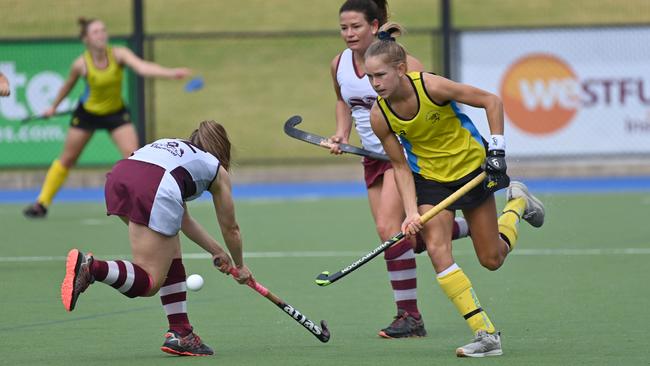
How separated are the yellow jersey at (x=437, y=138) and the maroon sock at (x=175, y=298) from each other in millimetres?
1182

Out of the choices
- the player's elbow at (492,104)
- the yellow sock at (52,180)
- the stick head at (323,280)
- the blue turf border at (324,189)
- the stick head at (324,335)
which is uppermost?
the player's elbow at (492,104)

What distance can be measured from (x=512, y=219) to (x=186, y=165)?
193cm

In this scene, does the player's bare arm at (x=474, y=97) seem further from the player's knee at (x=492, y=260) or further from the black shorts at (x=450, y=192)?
the player's knee at (x=492, y=260)

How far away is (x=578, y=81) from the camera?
611 inches

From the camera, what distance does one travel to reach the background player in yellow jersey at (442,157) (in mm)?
5945

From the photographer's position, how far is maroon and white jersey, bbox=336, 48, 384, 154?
22.9 ft

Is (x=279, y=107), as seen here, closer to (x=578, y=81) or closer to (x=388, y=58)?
(x=578, y=81)

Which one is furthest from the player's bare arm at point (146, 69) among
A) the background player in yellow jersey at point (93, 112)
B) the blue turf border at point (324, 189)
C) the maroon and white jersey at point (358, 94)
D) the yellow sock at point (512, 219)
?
the yellow sock at point (512, 219)

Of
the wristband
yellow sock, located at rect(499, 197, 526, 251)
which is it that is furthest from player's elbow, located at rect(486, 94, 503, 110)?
yellow sock, located at rect(499, 197, 526, 251)

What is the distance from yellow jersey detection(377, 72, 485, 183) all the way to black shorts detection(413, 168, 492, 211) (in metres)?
0.02

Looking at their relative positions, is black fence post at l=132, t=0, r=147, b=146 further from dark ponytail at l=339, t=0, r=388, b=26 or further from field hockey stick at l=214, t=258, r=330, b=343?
field hockey stick at l=214, t=258, r=330, b=343

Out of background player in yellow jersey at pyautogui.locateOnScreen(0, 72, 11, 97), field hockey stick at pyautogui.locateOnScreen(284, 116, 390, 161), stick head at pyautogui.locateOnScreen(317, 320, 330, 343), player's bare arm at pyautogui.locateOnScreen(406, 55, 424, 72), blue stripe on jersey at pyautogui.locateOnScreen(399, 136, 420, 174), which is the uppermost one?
player's bare arm at pyautogui.locateOnScreen(406, 55, 424, 72)

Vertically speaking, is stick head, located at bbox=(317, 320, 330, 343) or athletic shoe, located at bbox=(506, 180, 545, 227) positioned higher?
athletic shoe, located at bbox=(506, 180, 545, 227)

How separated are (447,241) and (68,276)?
1.70 metres
